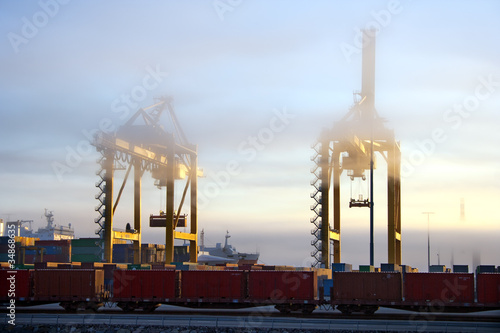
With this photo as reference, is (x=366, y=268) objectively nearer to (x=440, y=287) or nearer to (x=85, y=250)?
(x=440, y=287)

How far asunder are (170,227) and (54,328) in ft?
118

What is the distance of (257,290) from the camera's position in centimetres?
3669

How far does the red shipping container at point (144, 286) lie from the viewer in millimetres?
37000


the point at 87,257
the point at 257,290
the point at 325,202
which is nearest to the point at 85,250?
the point at 87,257

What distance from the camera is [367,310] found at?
119 ft

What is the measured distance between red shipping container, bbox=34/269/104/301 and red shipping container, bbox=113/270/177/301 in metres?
1.31

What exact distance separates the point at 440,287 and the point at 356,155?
31540 millimetres

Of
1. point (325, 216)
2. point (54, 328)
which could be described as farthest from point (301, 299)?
point (325, 216)

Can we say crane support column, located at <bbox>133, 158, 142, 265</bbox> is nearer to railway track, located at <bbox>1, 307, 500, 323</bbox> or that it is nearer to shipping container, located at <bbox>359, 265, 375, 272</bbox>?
shipping container, located at <bbox>359, 265, 375, 272</bbox>

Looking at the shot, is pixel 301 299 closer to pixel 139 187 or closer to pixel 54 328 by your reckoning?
pixel 54 328

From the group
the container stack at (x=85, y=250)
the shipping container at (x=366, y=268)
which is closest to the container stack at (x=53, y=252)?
the container stack at (x=85, y=250)

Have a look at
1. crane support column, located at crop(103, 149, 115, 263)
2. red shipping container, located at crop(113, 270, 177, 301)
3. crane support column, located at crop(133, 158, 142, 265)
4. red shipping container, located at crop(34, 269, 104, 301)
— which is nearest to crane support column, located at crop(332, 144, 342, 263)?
crane support column, located at crop(133, 158, 142, 265)

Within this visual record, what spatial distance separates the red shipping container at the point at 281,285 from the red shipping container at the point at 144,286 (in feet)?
15.1

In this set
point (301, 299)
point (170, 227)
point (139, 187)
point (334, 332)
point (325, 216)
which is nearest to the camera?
point (334, 332)
